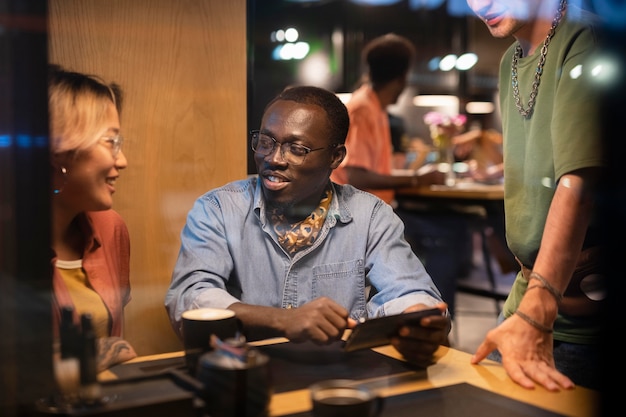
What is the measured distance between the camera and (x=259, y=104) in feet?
4.45

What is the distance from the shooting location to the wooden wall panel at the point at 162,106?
1.21m

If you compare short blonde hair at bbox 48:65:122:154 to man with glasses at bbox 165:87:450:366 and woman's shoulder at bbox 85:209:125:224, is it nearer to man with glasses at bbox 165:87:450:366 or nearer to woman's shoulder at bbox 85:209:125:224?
woman's shoulder at bbox 85:209:125:224

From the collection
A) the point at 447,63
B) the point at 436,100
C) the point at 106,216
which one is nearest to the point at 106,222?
the point at 106,216

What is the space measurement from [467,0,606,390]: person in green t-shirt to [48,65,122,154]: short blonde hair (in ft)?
2.57

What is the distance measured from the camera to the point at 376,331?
1.31 m

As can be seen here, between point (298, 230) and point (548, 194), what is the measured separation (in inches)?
18.9

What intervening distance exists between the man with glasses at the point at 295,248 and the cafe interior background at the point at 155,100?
36mm

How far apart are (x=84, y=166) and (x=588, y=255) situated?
89 cm

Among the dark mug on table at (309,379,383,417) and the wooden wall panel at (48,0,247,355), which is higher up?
the wooden wall panel at (48,0,247,355)

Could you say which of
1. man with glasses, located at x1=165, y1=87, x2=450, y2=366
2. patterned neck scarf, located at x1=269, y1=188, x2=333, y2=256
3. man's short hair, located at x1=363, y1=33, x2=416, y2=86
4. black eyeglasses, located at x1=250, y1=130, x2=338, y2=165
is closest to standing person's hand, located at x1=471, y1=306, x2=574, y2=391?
man with glasses, located at x1=165, y1=87, x2=450, y2=366

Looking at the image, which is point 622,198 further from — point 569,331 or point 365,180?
point 365,180

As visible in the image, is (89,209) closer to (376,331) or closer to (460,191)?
(376,331)

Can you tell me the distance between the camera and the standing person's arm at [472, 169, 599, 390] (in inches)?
53.1

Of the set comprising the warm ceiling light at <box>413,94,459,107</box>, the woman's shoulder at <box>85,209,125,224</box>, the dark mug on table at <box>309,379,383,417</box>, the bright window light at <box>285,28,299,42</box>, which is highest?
the bright window light at <box>285,28,299,42</box>
